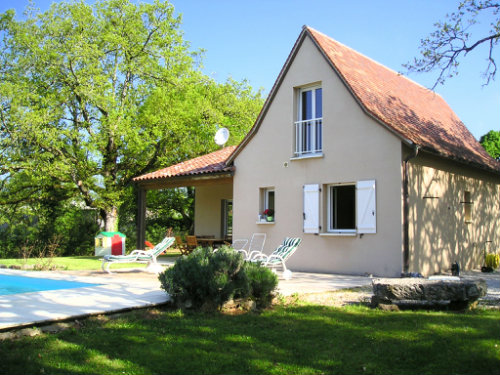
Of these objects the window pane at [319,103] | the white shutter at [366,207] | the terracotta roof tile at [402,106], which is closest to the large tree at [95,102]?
the terracotta roof tile at [402,106]

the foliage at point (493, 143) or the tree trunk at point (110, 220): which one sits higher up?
the foliage at point (493, 143)

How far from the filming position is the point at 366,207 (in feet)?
40.2

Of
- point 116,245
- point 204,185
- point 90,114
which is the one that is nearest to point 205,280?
point 204,185

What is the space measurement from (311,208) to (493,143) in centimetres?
1751

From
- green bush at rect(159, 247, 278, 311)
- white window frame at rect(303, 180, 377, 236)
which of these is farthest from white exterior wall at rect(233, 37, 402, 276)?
green bush at rect(159, 247, 278, 311)

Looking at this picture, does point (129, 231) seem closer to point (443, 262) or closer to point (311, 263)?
point (311, 263)

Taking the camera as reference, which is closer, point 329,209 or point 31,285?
point 31,285

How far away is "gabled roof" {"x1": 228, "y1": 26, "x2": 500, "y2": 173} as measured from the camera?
12.6 metres

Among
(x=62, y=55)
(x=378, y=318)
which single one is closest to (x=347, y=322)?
(x=378, y=318)

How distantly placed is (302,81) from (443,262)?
20.8 ft

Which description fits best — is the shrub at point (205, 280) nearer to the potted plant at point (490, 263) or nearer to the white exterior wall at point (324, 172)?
the white exterior wall at point (324, 172)

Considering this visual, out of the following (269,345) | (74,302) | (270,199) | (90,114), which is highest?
(90,114)

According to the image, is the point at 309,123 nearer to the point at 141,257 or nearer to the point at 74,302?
the point at 141,257

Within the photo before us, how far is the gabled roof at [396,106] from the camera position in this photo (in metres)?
12.6
